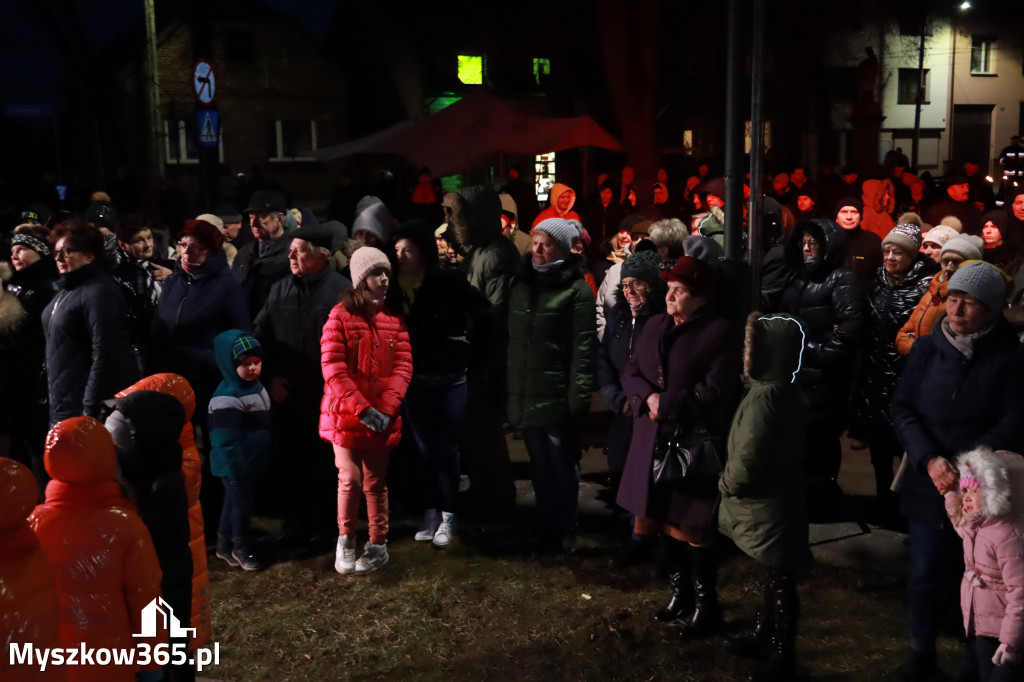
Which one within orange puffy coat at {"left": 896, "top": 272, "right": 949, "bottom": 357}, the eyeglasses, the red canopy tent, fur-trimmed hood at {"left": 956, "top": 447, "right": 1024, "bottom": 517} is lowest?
fur-trimmed hood at {"left": 956, "top": 447, "right": 1024, "bottom": 517}

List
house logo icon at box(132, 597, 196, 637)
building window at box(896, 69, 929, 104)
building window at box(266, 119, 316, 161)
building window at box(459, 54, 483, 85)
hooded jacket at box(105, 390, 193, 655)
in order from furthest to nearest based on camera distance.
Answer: building window at box(896, 69, 929, 104)
building window at box(266, 119, 316, 161)
building window at box(459, 54, 483, 85)
hooded jacket at box(105, 390, 193, 655)
house logo icon at box(132, 597, 196, 637)

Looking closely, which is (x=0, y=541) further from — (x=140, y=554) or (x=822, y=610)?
(x=822, y=610)

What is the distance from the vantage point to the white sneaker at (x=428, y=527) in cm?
630

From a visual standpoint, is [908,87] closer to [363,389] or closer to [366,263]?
[366,263]

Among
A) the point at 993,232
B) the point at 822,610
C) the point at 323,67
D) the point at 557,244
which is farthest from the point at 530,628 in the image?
the point at 323,67

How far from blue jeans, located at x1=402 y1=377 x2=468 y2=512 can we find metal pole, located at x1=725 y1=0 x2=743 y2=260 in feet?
6.97

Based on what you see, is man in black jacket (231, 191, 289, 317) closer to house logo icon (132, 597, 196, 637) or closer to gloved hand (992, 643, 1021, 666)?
house logo icon (132, 597, 196, 637)

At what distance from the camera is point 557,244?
5.89 metres

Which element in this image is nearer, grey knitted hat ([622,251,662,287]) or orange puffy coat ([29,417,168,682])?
orange puffy coat ([29,417,168,682])

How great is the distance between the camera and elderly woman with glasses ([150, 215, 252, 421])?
238 inches

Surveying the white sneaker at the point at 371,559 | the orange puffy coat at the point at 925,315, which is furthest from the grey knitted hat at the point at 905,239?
the white sneaker at the point at 371,559

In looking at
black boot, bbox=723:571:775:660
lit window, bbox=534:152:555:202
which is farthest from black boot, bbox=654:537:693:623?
lit window, bbox=534:152:555:202

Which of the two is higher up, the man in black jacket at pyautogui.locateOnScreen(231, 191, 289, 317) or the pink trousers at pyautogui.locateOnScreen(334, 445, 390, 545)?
the man in black jacket at pyautogui.locateOnScreen(231, 191, 289, 317)

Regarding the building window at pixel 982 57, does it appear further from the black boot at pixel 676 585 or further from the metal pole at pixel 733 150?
the black boot at pixel 676 585
